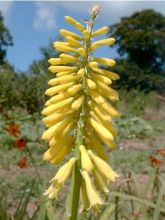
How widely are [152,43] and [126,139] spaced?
5381 centimetres

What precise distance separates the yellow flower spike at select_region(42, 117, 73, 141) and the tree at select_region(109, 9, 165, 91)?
62.8 metres

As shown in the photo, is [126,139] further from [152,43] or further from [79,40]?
[152,43]

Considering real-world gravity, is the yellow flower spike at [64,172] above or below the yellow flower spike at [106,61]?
below

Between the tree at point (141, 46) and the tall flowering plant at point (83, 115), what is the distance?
62744 millimetres

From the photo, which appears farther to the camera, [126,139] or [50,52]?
[50,52]

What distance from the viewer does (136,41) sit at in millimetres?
68125

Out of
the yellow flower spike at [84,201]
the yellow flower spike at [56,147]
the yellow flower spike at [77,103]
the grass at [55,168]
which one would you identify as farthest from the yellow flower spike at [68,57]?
the grass at [55,168]

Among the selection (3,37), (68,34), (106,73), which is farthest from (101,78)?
(3,37)

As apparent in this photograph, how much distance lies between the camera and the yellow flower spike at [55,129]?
2445 millimetres

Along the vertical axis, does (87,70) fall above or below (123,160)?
above

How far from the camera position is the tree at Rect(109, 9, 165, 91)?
218 ft

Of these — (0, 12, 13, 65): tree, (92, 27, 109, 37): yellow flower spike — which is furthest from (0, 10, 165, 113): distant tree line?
(92, 27, 109, 37): yellow flower spike

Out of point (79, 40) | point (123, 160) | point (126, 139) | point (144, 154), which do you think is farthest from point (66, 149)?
point (126, 139)

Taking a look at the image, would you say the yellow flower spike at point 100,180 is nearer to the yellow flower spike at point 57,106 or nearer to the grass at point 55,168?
the grass at point 55,168
